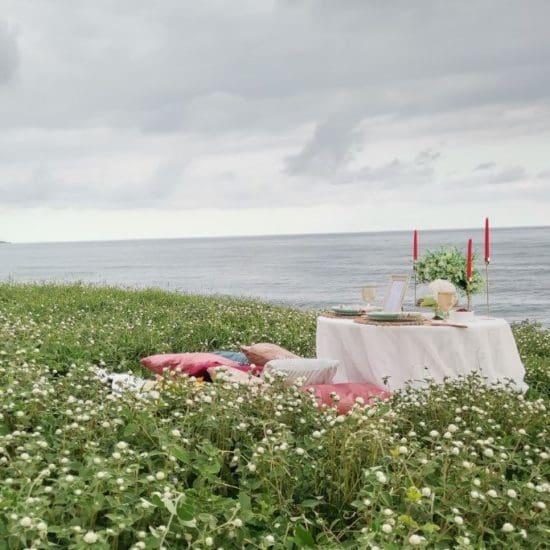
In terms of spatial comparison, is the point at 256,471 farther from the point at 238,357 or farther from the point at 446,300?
the point at 238,357

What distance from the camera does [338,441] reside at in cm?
422

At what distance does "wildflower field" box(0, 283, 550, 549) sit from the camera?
3.08 meters

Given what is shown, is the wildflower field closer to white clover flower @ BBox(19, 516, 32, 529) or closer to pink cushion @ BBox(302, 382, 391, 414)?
white clover flower @ BBox(19, 516, 32, 529)

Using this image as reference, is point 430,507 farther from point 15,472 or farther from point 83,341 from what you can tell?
point 83,341

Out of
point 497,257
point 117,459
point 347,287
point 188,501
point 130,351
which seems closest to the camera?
point 188,501

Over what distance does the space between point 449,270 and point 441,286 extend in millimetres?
430

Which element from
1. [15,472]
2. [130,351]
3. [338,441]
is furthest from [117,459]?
[130,351]

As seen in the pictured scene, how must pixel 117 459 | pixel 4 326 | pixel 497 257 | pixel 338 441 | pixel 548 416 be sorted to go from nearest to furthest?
pixel 117 459 < pixel 338 441 < pixel 548 416 < pixel 4 326 < pixel 497 257

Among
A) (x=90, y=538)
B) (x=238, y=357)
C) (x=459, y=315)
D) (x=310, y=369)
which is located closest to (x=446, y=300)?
(x=459, y=315)

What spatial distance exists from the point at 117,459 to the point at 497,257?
255ft

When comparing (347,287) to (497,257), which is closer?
(347,287)

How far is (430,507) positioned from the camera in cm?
336

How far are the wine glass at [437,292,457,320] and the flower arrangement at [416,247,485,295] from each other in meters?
0.41

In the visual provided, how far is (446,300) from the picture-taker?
7.67m
